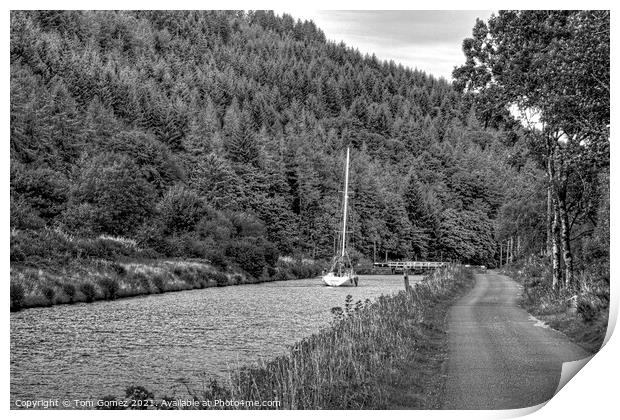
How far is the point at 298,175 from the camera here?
262ft

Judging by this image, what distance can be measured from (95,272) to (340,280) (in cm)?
2389

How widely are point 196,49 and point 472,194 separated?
88877 mm

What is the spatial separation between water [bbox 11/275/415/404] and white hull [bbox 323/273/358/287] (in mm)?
19348

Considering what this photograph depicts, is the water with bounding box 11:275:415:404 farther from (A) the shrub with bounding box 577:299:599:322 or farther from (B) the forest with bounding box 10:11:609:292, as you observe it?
(A) the shrub with bounding box 577:299:599:322

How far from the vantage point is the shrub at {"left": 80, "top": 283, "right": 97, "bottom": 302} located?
1133 inches

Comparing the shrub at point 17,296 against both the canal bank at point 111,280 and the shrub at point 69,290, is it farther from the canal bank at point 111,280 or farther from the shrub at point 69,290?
the shrub at point 69,290

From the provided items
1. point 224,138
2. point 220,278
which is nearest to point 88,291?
point 220,278

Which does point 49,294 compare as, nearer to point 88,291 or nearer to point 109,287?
point 88,291

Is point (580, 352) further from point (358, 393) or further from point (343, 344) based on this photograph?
point (358, 393)

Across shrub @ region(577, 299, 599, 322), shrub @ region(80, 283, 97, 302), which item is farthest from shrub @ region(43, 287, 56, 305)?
shrub @ region(577, 299, 599, 322)

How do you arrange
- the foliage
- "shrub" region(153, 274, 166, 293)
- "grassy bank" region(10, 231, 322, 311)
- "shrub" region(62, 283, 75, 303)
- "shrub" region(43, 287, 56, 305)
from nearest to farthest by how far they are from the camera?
"grassy bank" region(10, 231, 322, 311)
the foliage
"shrub" region(43, 287, 56, 305)
"shrub" region(62, 283, 75, 303)
"shrub" region(153, 274, 166, 293)

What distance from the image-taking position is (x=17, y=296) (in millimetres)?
22891

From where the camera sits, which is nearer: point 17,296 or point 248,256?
point 17,296

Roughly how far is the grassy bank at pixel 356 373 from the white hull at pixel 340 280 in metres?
34.3
